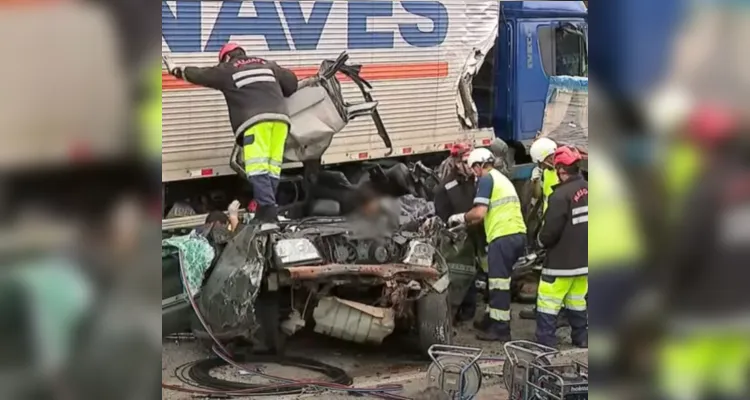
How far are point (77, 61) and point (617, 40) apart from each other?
4.44 feet

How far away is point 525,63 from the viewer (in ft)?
15.0

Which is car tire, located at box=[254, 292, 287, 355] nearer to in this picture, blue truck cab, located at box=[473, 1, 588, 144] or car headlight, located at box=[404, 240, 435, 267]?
car headlight, located at box=[404, 240, 435, 267]

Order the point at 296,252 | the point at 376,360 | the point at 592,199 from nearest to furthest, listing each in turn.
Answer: the point at 592,199, the point at 296,252, the point at 376,360

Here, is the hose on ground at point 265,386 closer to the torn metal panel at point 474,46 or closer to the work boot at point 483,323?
the work boot at point 483,323

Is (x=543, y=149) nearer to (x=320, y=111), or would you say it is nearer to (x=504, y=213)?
(x=504, y=213)

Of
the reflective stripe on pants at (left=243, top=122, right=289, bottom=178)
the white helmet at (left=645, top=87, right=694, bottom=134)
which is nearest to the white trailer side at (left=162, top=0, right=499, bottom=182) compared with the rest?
the reflective stripe on pants at (left=243, top=122, right=289, bottom=178)

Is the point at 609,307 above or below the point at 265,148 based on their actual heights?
below

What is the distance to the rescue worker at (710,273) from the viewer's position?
2.30m

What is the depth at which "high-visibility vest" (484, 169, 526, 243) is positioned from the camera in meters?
4.32

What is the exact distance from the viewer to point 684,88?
7.39ft

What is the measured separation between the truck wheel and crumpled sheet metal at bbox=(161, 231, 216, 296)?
3.39 feet

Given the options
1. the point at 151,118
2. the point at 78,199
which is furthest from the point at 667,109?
the point at 78,199

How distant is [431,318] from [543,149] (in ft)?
3.34

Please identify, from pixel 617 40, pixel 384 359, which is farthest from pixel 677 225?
pixel 384 359
